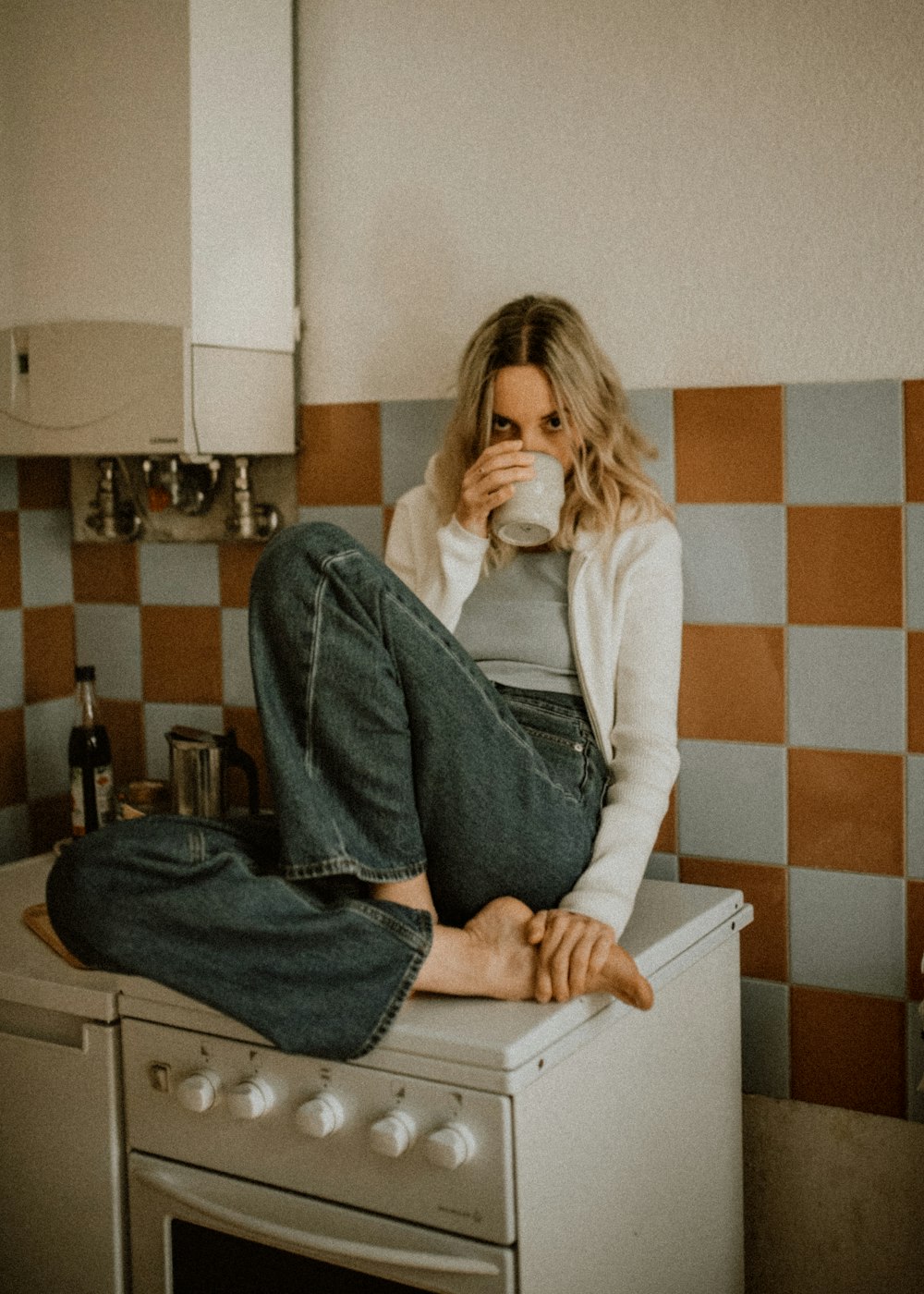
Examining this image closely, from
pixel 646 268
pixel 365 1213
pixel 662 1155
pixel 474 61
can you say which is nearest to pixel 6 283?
pixel 474 61

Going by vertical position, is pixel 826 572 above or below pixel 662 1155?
above

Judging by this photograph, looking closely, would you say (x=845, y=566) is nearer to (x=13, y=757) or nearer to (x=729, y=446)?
(x=729, y=446)

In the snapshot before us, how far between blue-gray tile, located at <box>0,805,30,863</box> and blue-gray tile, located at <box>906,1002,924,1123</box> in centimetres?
132

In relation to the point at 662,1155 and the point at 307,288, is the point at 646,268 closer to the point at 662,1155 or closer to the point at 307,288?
the point at 307,288

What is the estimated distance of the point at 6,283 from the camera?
5.70ft

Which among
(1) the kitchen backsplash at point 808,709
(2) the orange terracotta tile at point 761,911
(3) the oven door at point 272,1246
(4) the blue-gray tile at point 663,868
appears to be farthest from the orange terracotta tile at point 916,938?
(3) the oven door at point 272,1246

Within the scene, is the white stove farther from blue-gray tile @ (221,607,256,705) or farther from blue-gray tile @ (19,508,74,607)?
blue-gray tile @ (19,508,74,607)

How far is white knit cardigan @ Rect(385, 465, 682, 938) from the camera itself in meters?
1.52

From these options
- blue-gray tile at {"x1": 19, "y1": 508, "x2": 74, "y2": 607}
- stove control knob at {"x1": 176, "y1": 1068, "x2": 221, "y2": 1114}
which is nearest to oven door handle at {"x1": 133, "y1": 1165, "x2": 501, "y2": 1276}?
stove control knob at {"x1": 176, "y1": 1068, "x2": 221, "y2": 1114}

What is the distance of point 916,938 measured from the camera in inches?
61.9

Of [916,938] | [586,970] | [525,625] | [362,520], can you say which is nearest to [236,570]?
[362,520]

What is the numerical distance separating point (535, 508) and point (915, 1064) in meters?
0.83

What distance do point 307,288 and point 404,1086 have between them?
117 cm

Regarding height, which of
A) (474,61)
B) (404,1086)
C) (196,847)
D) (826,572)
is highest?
(474,61)
